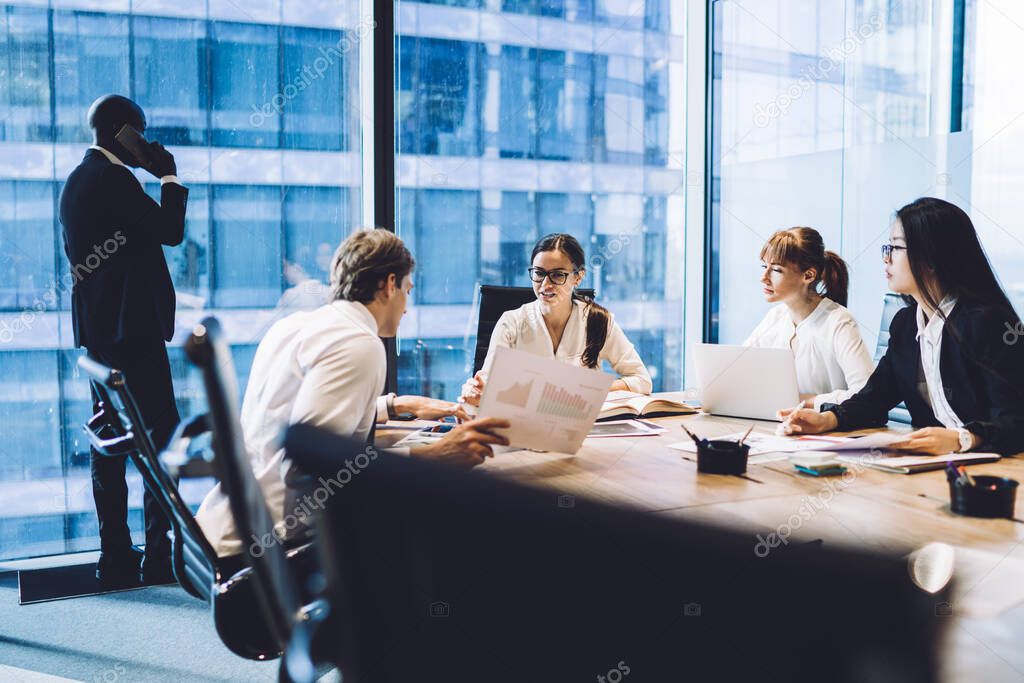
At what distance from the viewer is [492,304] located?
3.08 metres

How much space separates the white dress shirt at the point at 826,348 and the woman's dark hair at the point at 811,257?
83mm

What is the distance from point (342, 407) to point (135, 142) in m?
1.81

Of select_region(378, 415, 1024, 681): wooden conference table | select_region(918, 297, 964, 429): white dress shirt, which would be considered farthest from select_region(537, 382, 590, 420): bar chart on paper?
select_region(918, 297, 964, 429): white dress shirt

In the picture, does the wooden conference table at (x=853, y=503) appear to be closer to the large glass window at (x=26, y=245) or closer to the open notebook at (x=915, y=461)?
the open notebook at (x=915, y=461)

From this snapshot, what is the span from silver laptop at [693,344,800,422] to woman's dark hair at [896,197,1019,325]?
0.38 m

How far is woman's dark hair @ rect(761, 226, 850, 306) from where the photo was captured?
280 centimetres

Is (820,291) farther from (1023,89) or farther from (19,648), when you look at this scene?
(19,648)

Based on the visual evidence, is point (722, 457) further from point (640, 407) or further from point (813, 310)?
point (813, 310)

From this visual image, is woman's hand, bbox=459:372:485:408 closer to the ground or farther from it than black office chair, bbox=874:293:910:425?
closer to the ground

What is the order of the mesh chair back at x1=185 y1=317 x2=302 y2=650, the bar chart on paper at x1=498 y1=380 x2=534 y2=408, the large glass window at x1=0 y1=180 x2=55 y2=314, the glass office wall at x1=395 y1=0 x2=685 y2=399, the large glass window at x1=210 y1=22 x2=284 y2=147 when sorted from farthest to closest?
the glass office wall at x1=395 y1=0 x2=685 y2=399 → the large glass window at x1=210 y1=22 x2=284 y2=147 → the large glass window at x1=0 y1=180 x2=55 y2=314 → the bar chart on paper at x1=498 y1=380 x2=534 y2=408 → the mesh chair back at x1=185 y1=317 x2=302 y2=650

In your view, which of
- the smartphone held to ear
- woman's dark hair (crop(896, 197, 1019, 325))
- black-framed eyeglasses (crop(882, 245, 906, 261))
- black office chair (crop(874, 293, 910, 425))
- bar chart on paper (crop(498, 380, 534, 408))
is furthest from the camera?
the smartphone held to ear

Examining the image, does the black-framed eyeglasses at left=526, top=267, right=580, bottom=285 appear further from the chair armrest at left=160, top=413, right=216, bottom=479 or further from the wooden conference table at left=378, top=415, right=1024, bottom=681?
the chair armrest at left=160, top=413, right=216, bottom=479

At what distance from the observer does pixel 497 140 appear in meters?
3.94

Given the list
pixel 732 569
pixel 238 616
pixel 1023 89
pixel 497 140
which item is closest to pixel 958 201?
pixel 1023 89
